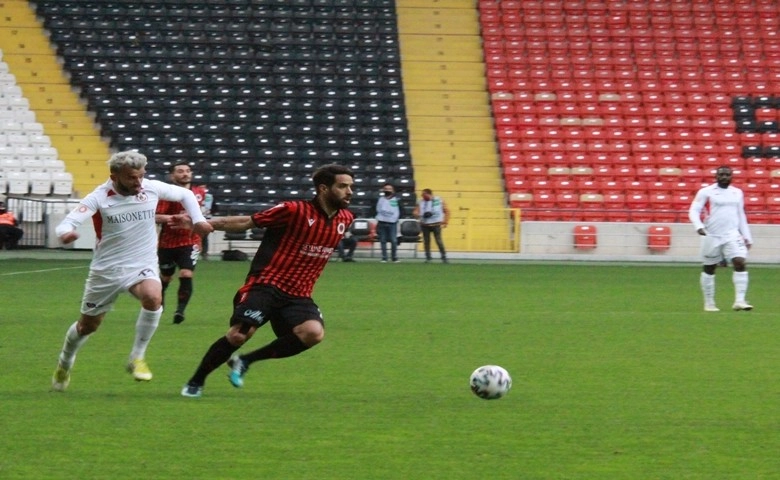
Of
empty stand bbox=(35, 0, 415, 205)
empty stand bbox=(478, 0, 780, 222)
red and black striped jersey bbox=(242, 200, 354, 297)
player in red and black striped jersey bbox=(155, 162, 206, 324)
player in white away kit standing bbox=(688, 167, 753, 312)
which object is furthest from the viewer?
empty stand bbox=(478, 0, 780, 222)

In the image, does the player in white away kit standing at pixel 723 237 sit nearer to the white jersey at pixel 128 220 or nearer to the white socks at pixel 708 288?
the white socks at pixel 708 288

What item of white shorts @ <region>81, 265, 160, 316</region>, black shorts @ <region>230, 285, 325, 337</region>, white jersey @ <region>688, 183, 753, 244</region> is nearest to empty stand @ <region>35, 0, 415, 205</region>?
white jersey @ <region>688, 183, 753, 244</region>

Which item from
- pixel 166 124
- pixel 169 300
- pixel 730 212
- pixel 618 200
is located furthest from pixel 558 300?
pixel 166 124

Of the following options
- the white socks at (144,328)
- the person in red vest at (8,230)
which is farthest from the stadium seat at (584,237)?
the white socks at (144,328)

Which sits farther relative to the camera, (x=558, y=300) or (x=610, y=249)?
(x=610, y=249)

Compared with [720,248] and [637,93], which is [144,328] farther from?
[637,93]

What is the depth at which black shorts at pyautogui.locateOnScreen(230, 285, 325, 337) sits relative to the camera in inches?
331

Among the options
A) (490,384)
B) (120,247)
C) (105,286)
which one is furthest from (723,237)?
(105,286)

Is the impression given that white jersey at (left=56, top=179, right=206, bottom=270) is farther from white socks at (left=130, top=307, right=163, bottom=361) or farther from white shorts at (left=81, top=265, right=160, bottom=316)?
white socks at (left=130, top=307, right=163, bottom=361)

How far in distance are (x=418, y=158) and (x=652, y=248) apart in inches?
281

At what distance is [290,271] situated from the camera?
8578 mm

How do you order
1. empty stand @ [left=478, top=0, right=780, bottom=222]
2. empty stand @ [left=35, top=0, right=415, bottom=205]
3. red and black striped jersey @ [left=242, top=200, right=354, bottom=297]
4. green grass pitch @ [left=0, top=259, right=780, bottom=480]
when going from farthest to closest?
empty stand @ [left=478, top=0, right=780, bottom=222], empty stand @ [left=35, top=0, right=415, bottom=205], red and black striped jersey @ [left=242, top=200, right=354, bottom=297], green grass pitch @ [left=0, top=259, right=780, bottom=480]

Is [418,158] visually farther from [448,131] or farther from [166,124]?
[166,124]

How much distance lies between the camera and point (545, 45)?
38062 millimetres
